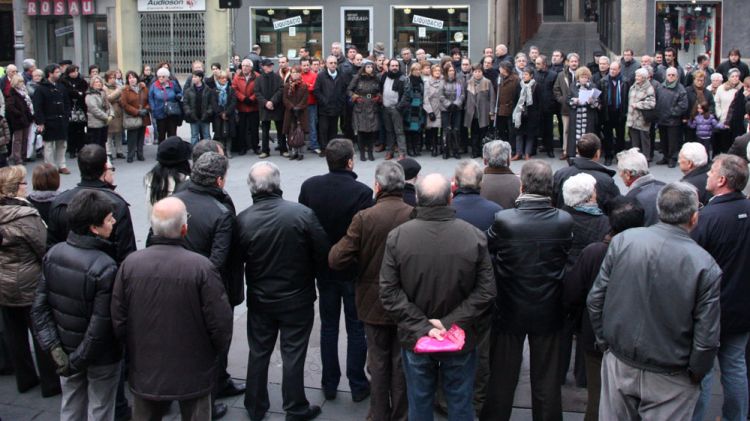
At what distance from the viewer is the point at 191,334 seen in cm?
514

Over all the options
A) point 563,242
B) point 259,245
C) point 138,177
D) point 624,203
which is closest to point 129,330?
point 259,245

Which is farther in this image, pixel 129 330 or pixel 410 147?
pixel 410 147

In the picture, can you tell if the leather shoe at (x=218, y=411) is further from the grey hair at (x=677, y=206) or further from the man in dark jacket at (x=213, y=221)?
the grey hair at (x=677, y=206)

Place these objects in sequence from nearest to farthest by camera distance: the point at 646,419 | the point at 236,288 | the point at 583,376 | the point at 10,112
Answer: the point at 646,419
the point at 236,288
the point at 583,376
the point at 10,112

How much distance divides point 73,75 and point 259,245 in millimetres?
11255

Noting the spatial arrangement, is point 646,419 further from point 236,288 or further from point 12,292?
point 12,292

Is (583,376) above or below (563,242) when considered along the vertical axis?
below

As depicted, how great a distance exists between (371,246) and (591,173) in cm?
249

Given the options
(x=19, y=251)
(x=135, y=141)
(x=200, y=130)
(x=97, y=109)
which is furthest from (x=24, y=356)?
(x=135, y=141)

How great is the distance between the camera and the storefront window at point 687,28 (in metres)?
22.6

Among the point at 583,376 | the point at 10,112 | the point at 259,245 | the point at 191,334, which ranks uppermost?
the point at 10,112

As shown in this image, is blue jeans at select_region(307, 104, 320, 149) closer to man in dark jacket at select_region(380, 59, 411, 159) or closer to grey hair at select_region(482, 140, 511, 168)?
man in dark jacket at select_region(380, 59, 411, 159)

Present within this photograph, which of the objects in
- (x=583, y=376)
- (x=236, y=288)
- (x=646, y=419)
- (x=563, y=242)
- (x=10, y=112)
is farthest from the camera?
(x=10, y=112)

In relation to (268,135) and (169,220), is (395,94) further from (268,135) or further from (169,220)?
(169,220)
